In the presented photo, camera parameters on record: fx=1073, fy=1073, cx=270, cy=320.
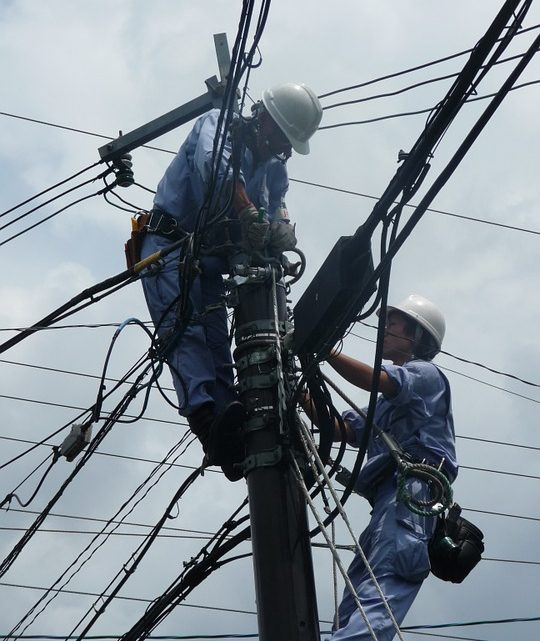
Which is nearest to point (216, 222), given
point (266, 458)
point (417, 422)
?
point (266, 458)

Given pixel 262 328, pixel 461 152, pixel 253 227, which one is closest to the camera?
pixel 461 152

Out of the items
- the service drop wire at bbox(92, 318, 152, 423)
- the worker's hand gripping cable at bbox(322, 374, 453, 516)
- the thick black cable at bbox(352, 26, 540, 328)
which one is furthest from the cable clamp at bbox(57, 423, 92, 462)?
the thick black cable at bbox(352, 26, 540, 328)

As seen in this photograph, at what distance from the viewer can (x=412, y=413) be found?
5414mm

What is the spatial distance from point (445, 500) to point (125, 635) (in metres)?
2.12

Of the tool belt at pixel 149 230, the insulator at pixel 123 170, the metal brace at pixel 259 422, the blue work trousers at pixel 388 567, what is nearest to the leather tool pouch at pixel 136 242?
the tool belt at pixel 149 230

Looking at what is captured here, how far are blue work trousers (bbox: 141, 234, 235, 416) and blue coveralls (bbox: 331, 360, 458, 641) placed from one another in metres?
0.88

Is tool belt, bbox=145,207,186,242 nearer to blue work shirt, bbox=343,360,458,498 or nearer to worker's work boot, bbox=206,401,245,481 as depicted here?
worker's work boot, bbox=206,401,245,481

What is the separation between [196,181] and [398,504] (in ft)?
7.27

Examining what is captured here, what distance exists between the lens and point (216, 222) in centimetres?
556

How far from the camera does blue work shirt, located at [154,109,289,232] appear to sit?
20.1 ft

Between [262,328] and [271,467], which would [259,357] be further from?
[271,467]

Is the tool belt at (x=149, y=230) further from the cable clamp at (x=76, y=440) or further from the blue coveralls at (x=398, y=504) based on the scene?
the blue coveralls at (x=398, y=504)

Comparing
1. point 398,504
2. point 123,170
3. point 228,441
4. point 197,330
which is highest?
point 123,170

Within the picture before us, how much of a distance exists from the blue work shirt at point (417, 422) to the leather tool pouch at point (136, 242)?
5.46 feet
